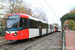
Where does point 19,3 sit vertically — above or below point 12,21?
above

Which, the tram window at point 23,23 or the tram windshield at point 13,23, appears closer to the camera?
the tram windshield at point 13,23

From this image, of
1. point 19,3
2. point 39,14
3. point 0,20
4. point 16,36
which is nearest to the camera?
point 16,36

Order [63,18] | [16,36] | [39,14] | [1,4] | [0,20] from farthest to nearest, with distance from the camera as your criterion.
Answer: [39,14]
[63,18]
[0,20]
[1,4]
[16,36]

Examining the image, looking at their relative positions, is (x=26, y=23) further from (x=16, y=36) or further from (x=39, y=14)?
(x=39, y=14)

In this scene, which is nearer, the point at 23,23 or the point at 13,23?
the point at 13,23

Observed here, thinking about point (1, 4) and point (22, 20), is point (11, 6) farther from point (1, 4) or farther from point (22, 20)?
point (22, 20)

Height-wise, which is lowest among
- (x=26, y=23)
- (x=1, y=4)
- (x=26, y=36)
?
(x=26, y=36)

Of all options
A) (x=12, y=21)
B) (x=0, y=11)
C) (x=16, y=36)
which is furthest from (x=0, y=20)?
(x=16, y=36)

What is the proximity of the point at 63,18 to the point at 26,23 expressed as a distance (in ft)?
40.5

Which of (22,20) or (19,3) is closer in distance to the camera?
(22,20)

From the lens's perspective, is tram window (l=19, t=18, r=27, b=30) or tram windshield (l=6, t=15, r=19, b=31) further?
tram window (l=19, t=18, r=27, b=30)

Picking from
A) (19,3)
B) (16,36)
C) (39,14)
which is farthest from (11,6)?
(39,14)

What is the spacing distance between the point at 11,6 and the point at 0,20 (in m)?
3.53

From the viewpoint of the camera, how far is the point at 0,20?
17031 mm
